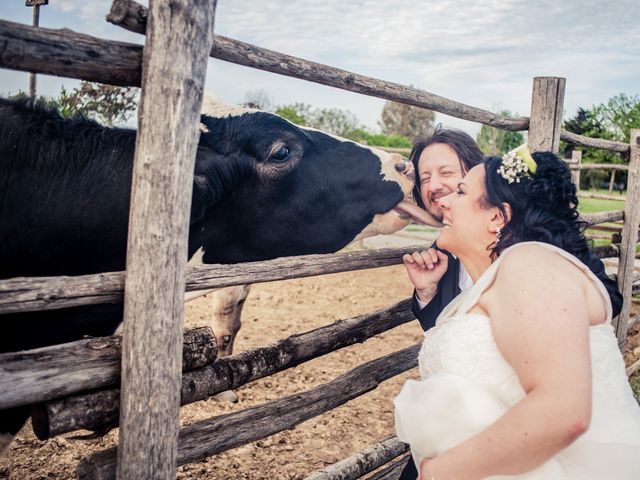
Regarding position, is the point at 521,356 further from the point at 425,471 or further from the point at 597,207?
the point at 597,207

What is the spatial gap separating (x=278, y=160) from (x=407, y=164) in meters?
0.73

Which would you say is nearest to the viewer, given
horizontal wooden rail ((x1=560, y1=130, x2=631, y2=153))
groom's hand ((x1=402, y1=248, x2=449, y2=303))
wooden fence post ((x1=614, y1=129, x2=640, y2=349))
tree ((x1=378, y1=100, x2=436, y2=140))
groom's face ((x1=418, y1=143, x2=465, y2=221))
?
groom's hand ((x1=402, y1=248, x2=449, y2=303))

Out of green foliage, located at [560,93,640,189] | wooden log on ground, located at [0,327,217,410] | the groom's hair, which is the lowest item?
wooden log on ground, located at [0,327,217,410]

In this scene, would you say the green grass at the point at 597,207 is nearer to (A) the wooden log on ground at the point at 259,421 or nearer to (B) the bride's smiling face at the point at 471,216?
(A) the wooden log on ground at the point at 259,421

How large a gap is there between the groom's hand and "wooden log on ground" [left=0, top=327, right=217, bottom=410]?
1337 mm

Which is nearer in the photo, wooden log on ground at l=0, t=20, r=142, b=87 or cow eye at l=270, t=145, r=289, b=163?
wooden log on ground at l=0, t=20, r=142, b=87

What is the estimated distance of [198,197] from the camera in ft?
7.96

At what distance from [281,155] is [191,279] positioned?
935mm

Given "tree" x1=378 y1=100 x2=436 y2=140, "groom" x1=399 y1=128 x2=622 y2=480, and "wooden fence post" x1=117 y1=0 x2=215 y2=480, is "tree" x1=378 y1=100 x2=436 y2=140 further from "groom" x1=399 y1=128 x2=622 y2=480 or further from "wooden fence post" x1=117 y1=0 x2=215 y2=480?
"wooden fence post" x1=117 y1=0 x2=215 y2=480

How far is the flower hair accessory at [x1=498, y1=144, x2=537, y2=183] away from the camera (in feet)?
6.07

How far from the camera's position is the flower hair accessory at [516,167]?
1852 millimetres

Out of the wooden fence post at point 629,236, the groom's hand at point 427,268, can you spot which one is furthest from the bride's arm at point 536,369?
the wooden fence post at point 629,236

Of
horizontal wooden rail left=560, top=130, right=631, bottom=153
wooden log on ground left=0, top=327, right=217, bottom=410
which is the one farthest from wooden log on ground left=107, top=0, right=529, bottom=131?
wooden log on ground left=0, top=327, right=217, bottom=410

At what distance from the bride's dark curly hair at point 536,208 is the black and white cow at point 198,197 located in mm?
1106
